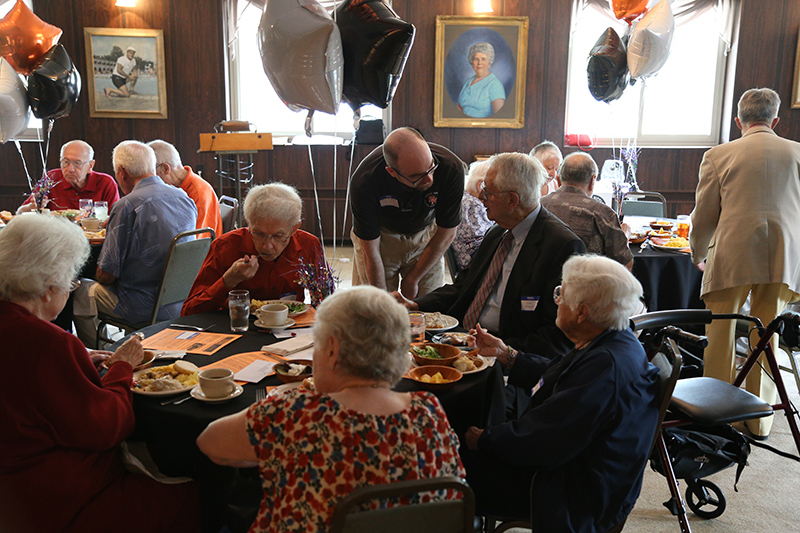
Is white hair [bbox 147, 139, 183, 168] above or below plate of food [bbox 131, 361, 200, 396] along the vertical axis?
above

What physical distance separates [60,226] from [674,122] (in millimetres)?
8645

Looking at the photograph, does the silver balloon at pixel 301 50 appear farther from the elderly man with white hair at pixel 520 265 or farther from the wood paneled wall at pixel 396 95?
the wood paneled wall at pixel 396 95

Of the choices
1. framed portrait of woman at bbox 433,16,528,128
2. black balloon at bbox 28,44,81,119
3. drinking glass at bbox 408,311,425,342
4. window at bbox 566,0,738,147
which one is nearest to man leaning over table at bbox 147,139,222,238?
black balloon at bbox 28,44,81,119

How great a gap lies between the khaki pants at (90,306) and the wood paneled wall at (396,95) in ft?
14.9

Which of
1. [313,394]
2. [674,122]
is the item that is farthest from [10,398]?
[674,122]

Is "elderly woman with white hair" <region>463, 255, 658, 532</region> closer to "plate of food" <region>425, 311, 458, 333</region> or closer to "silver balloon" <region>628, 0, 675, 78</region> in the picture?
"plate of food" <region>425, 311, 458, 333</region>

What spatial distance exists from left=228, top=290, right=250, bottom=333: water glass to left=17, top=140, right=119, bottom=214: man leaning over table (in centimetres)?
375

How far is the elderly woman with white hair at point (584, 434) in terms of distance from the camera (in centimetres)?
164

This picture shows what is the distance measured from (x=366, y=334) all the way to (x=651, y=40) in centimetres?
510

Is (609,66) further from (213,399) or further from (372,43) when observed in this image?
(213,399)

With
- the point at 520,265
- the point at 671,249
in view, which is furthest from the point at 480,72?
the point at 520,265

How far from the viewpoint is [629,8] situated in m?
5.45

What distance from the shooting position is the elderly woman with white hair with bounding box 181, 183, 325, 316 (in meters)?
2.62

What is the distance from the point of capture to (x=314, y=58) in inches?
86.0
